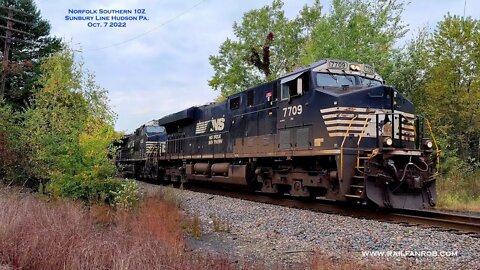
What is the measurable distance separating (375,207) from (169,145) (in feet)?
50.5

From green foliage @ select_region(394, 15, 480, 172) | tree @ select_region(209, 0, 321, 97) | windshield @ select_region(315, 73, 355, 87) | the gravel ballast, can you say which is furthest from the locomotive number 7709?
tree @ select_region(209, 0, 321, 97)

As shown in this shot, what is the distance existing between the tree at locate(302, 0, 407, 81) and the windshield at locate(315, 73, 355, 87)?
12.2m

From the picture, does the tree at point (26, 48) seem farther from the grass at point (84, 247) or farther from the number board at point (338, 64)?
the grass at point (84, 247)

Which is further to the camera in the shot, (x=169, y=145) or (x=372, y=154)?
(x=169, y=145)

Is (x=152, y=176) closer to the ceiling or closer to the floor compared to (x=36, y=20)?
closer to the floor

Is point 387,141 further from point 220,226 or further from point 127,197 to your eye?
point 127,197

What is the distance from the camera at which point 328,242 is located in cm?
770

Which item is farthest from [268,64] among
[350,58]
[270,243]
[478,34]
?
[270,243]

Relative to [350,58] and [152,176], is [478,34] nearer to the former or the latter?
[350,58]

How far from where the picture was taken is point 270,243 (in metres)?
7.83

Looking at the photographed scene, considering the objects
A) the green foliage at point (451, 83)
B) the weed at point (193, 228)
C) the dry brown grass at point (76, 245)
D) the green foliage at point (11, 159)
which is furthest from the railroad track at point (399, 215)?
the green foliage at point (451, 83)

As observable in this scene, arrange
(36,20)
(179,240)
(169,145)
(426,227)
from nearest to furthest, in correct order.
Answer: (179,240) → (426,227) → (169,145) → (36,20)

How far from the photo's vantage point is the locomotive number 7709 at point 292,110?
13.1m

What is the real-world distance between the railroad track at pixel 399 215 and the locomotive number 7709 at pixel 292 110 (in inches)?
105
